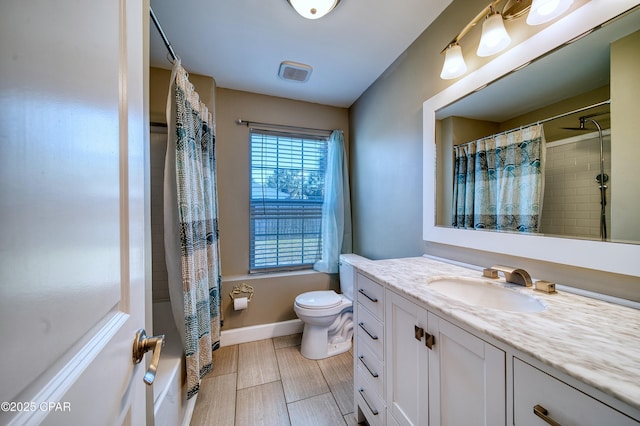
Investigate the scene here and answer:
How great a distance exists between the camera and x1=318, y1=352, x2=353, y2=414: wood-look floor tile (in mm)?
1474

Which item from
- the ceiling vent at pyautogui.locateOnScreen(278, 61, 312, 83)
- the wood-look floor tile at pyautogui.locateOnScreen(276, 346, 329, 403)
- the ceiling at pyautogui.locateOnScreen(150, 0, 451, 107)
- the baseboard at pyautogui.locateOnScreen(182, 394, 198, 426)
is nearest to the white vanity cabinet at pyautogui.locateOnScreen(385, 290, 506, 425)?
the wood-look floor tile at pyautogui.locateOnScreen(276, 346, 329, 403)

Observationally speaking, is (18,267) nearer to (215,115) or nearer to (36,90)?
(36,90)

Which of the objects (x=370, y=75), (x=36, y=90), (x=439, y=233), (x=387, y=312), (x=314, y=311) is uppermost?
(x=370, y=75)

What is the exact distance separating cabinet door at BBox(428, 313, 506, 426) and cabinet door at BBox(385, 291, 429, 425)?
0.14 ft

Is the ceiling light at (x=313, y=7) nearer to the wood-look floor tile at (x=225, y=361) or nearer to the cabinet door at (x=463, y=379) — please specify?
the cabinet door at (x=463, y=379)

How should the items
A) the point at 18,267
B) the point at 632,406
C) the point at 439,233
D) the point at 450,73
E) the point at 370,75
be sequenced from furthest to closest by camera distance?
the point at 370,75 < the point at 439,233 < the point at 450,73 < the point at 632,406 < the point at 18,267

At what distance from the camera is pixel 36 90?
0.91 ft

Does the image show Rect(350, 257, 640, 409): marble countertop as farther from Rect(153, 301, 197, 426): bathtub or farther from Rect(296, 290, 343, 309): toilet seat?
Rect(153, 301, 197, 426): bathtub

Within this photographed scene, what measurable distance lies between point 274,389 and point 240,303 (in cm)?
77

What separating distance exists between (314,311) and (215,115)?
199cm

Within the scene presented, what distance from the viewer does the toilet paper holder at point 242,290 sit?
2156 millimetres

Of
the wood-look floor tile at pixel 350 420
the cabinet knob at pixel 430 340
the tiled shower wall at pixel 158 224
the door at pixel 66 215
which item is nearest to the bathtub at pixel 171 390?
the tiled shower wall at pixel 158 224

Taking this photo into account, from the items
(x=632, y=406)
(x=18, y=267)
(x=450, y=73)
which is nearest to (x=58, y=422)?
(x=18, y=267)

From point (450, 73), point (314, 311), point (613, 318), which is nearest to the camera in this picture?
point (613, 318)
